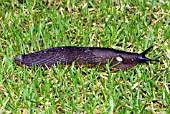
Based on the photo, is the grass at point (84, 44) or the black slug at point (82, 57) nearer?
the grass at point (84, 44)

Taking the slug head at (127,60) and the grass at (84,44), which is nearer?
the grass at (84,44)

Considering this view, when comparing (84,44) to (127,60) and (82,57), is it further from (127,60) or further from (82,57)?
(127,60)

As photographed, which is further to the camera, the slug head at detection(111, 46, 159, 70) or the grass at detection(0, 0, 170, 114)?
the slug head at detection(111, 46, 159, 70)

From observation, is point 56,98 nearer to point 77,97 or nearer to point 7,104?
point 77,97

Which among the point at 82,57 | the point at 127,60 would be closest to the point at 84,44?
the point at 82,57
